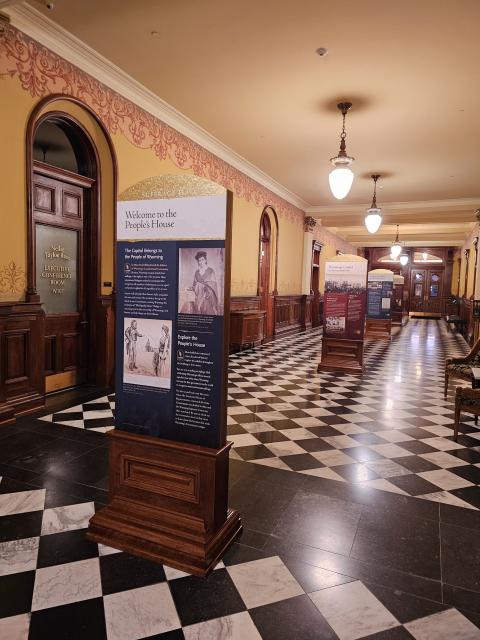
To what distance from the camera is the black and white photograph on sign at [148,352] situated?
222 cm

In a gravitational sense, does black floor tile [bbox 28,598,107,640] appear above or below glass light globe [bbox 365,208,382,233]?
below

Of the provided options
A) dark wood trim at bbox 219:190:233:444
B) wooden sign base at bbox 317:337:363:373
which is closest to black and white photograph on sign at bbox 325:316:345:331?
wooden sign base at bbox 317:337:363:373

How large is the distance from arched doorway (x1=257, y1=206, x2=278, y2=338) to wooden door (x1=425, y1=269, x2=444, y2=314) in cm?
1689

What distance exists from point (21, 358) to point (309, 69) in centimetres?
464

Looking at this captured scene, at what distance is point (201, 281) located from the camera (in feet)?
6.92

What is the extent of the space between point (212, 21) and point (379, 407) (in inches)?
181

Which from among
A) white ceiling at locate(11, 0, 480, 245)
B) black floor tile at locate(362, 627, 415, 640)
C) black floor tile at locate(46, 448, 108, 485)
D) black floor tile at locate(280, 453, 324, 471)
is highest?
white ceiling at locate(11, 0, 480, 245)

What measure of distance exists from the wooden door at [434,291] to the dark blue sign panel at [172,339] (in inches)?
1004

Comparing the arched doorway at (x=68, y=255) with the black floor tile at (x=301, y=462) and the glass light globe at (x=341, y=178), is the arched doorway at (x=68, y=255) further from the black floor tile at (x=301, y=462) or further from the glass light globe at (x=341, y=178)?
the glass light globe at (x=341, y=178)

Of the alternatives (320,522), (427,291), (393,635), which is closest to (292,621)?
(393,635)

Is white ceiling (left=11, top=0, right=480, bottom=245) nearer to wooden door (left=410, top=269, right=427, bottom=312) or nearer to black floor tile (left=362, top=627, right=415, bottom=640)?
black floor tile (left=362, top=627, right=415, bottom=640)

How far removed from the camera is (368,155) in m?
8.41

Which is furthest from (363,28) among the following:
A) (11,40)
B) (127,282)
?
(127,282)

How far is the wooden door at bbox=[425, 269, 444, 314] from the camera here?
24.7 m
